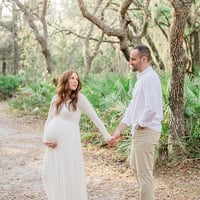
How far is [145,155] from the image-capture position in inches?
183

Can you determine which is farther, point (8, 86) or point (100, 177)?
point (8, 86)

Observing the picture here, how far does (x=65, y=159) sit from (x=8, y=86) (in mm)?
20517

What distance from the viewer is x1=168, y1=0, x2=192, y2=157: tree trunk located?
7027 millimetres

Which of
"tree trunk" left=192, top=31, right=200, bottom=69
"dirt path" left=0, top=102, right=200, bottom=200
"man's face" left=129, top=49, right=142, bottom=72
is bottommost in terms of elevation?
"dirt path" left=0, top=102, right=200, bottom=200

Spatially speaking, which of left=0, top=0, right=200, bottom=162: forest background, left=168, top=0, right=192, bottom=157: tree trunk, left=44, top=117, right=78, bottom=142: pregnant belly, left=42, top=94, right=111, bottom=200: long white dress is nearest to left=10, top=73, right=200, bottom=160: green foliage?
left=0, top=0, right=200, bottom=162: forest background

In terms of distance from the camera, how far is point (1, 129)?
13.4 m

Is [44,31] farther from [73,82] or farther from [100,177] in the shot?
[73,82]

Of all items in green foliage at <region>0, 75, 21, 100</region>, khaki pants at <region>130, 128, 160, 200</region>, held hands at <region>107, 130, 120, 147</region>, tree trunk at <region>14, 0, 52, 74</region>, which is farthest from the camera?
green foliage at <region>0, 75, 21, 100</region>

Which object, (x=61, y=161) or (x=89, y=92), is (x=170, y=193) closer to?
(x=61, y=161)

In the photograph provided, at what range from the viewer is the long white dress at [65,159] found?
15.9ft

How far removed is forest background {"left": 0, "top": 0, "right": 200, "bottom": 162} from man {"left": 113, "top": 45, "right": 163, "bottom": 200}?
2.63 metres

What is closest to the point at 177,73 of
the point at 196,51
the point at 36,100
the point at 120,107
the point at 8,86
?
the point at 120,107

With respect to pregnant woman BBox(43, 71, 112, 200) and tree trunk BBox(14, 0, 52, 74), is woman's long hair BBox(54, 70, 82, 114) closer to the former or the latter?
pregnant woman BBox(43, 71, 112, 200)

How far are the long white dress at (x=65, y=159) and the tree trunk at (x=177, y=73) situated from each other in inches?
113
